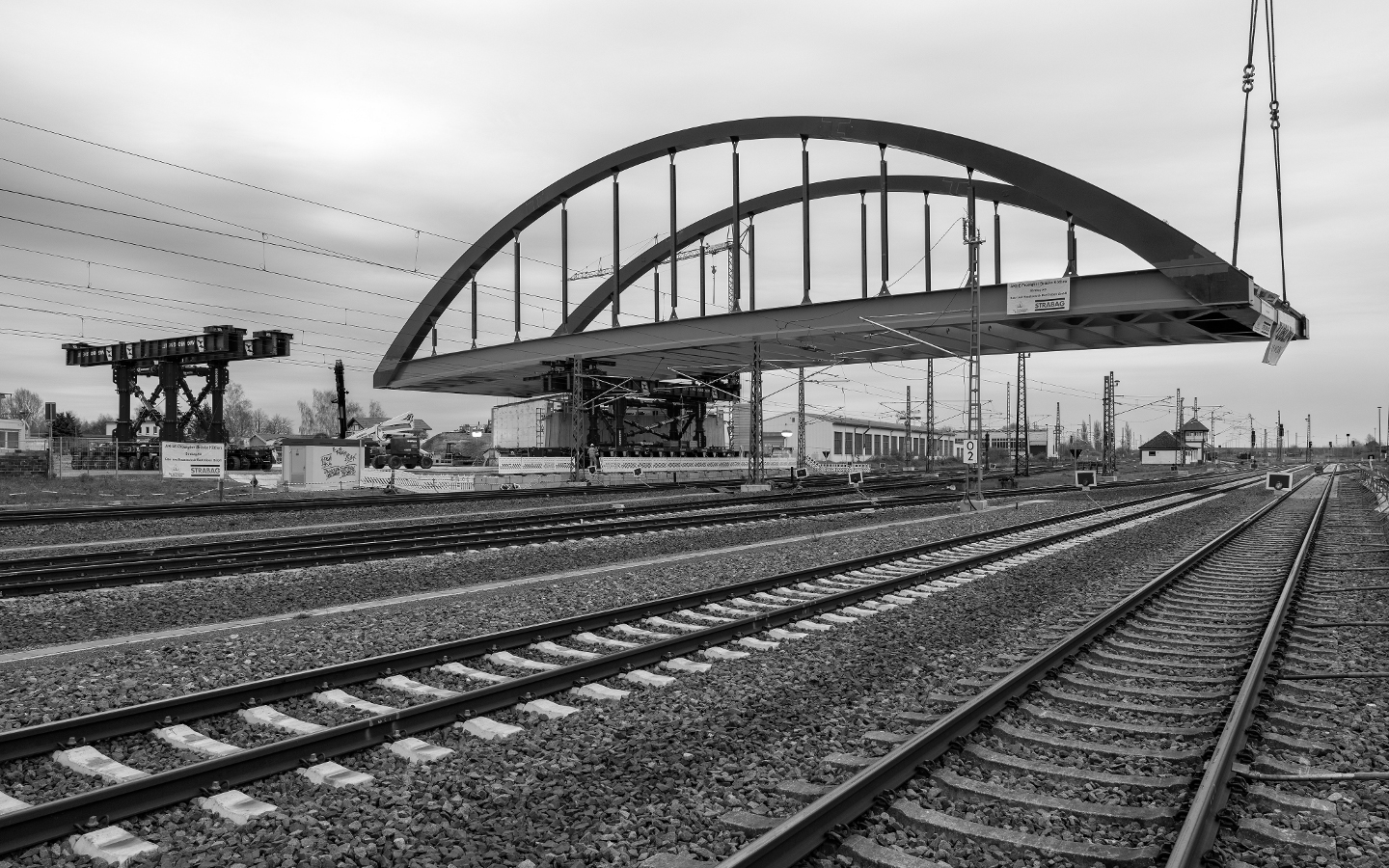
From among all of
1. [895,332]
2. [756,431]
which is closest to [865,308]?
[895,332]

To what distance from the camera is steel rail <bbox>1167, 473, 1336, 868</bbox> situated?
3.98m

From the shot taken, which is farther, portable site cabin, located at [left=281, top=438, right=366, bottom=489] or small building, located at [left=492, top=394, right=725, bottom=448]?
small building, located at [left=492, top=394, right=725, bottom=448]

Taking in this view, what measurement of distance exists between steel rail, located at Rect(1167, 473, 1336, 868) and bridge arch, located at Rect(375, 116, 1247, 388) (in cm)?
2241

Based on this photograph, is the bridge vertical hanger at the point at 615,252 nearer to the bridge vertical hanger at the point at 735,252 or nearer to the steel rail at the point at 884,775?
the bridge vertical hanger at the point at 735,252

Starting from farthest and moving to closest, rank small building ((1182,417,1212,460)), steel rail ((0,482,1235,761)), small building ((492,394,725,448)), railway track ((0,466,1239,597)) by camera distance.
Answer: small building ((1182,417,1212,460)) → small building ((492,394,725,448)) → railway track ((0,466,1239,597)) → steel rail ((0,482,1235,761))

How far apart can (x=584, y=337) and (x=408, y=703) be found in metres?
43.3

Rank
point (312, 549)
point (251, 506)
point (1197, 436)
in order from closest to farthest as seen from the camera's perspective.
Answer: point (312, 549) < point (251, 506) < point (1197, 436)

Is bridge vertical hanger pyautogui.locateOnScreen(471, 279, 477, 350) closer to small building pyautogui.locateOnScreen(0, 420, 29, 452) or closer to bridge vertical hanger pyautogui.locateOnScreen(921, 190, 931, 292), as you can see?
bridge vertical hanger pyautogui.locateOnScreen(921, 190, 931, 292)

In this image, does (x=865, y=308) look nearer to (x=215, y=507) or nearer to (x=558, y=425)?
(x=215, y=507)

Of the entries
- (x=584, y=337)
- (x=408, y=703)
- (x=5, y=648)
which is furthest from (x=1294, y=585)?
(x=584, y=337)

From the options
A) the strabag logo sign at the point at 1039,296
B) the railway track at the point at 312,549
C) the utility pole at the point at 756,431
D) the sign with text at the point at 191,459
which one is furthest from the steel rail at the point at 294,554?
the strabag logo sign at the point at 1039,296

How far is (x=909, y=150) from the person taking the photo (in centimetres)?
4188

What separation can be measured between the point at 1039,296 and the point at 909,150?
11687mm

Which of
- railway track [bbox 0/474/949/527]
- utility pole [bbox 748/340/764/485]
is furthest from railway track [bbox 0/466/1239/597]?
utility pole [bbox 748/340/764/485]
